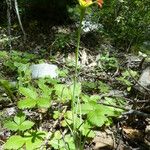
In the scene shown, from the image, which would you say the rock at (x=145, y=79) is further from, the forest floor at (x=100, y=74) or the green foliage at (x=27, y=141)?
the green foliage at (x=27, y=141)

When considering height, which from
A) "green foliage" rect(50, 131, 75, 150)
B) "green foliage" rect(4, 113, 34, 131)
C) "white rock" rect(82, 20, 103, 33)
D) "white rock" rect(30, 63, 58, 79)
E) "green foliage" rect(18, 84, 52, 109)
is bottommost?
"green foliage" rect(50, 131, 75, 150)

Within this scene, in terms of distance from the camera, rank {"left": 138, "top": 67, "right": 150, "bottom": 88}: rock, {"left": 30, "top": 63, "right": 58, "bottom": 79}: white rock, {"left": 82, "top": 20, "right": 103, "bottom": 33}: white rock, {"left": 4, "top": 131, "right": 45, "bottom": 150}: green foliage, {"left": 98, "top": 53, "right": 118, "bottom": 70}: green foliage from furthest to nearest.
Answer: {"left": 82, "top": 20, "right": 103, "bottom": 33}: white rock < {"left": 98, "top": 53, "right": 118, "bottom": 70}: green foliage < {"left": 30, "top": 63, "right": 58, "bottom": 79}: white rock < {"left": 138, "top": 67, "right": 150, "bottom": 88}: rock < {"left": 4, "top": 131, "right": 45, "bottom": 150}: green foliage

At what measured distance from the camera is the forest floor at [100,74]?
266 centimetres

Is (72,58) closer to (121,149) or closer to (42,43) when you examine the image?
(42,43)

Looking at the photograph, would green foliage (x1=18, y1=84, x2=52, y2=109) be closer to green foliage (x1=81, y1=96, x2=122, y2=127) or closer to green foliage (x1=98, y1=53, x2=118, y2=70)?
green foliage (x1=81, y1=96, x2=122, y2=127)

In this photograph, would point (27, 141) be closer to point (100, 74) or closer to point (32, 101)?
point (32, 101)

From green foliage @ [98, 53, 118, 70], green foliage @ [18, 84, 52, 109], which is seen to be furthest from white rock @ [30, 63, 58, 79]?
green foliage @ [18, 84, 52, 109]

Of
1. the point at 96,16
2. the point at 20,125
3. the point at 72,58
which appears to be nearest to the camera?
the point at 20,125

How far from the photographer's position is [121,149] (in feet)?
8.31

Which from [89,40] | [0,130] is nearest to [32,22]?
[89,40]

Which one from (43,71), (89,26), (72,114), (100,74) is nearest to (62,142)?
(72,114)

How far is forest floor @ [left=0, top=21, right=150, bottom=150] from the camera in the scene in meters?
2.66

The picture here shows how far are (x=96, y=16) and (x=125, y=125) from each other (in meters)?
3.76

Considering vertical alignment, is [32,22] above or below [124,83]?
above
